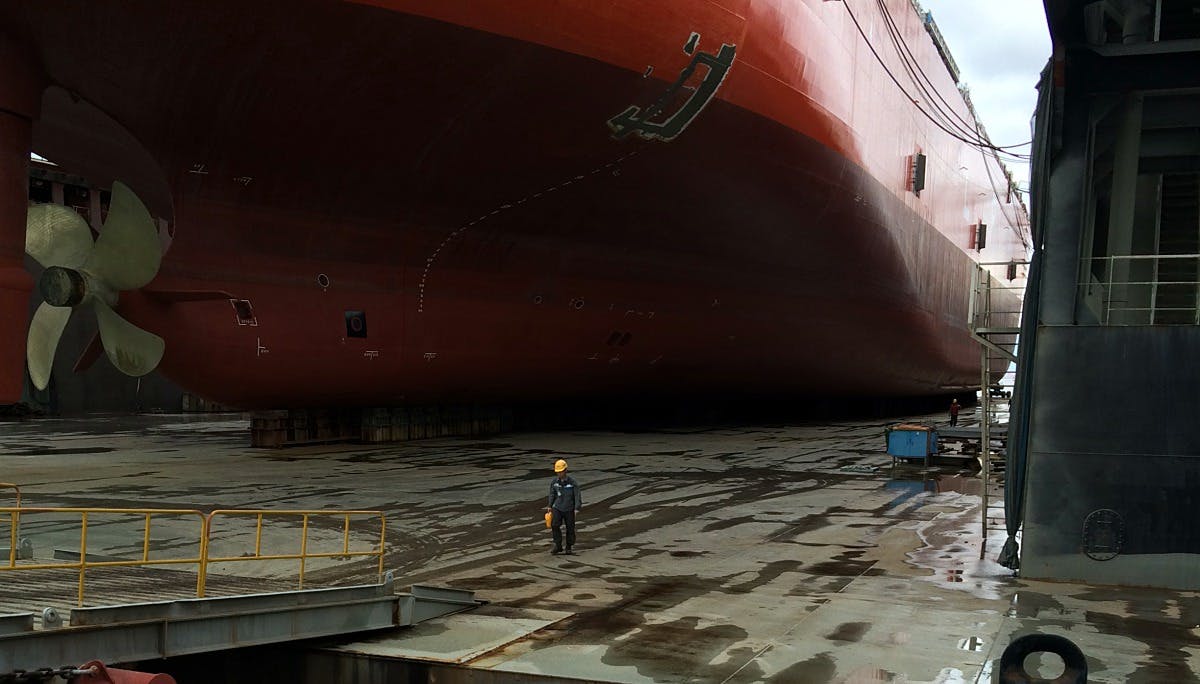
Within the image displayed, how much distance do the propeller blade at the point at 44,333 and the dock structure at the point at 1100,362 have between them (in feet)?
49.1

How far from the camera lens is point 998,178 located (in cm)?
5084

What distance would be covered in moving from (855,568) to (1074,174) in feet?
15.3

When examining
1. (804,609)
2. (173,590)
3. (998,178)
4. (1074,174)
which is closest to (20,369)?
(173,590)

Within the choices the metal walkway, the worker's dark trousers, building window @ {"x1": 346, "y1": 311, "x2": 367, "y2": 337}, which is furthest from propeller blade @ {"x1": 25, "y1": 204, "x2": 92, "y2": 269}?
the metal walkway

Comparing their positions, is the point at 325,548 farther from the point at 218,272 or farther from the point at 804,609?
the point at 218,272

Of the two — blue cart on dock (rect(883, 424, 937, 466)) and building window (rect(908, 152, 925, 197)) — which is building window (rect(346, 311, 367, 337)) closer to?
blue cart on dock (rect(883, 424, 937, 466))

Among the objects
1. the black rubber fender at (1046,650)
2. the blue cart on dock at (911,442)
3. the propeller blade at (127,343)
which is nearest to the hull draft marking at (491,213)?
the propeller blade at (127,343)

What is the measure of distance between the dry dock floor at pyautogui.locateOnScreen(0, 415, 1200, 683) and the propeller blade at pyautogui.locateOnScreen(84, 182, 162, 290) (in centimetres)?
346

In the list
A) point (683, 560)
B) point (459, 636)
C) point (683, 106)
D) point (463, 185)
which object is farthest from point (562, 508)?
point (683, 106)

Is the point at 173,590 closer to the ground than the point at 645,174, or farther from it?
closer to the ground

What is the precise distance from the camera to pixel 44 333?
1764 centimetres

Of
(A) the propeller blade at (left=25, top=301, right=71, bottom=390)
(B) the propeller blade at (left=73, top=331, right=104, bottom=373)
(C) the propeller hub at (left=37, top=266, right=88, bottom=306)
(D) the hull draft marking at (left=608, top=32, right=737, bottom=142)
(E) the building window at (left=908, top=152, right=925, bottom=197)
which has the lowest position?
(B) the propeller blade at (left=73, top=331, right=104, bottom=373)

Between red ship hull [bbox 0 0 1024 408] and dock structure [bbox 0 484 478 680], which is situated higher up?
red ship hull [bbox 0 0 1024 408]

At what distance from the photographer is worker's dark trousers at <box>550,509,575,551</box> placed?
37.6ft
